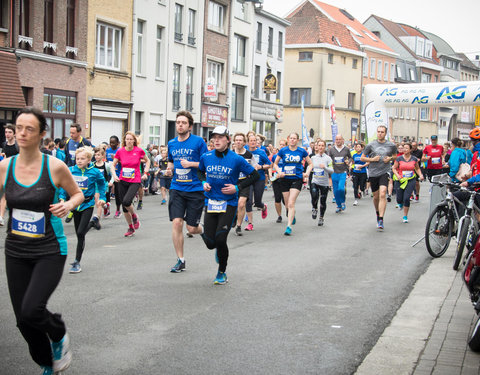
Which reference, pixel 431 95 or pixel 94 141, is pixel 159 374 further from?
pixel 94 141

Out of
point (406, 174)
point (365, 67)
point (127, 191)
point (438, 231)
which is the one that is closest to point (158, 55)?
point (406, 174)

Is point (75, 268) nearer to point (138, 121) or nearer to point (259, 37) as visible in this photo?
point (138, 121)

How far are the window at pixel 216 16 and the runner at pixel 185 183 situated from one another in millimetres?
31685

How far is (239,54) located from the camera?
44.3 meters

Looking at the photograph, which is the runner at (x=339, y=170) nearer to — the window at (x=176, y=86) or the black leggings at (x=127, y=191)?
the black leggings at (x=127, y=191)

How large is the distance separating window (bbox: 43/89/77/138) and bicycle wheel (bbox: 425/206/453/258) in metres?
18.4

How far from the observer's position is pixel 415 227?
15.0 meters

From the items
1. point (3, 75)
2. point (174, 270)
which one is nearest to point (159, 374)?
point (174, 270)

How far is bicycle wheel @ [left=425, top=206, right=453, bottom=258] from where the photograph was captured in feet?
34.3

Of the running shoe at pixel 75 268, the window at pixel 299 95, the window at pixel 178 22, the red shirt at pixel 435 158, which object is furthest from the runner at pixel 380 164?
the window at pixel 299 95

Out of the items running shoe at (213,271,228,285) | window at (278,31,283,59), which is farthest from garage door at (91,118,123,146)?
window at (278,31,283,59)

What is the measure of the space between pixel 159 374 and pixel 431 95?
13.5 metres

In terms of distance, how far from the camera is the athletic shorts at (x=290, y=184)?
13.9 metres

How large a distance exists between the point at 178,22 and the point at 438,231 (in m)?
27.8
